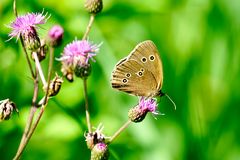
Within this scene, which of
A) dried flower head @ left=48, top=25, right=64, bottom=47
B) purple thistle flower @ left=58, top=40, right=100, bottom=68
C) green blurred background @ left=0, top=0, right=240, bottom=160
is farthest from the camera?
green blurred background @ left=0, top=0, right=240, bottom=160

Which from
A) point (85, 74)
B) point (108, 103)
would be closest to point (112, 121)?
point (108, 103)

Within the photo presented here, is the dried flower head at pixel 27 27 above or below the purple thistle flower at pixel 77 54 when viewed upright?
above

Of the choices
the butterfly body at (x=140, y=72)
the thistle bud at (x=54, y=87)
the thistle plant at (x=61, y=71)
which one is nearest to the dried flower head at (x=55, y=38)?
the thistle plant at (x=61, y=71)

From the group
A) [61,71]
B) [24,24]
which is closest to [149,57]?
[61,71]

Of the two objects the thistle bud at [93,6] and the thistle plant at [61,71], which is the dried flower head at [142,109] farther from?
the thistle bud at [93,6]

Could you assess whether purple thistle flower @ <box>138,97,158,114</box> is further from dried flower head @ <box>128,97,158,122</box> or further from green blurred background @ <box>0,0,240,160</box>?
green blurred background @ <box>0,0,240,160</box>

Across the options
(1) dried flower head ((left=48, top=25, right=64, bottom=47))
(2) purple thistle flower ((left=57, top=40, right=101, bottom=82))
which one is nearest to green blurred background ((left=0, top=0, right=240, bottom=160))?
(2) purple thistle flower ((left=57, top=40, right=101, bottom=82))
